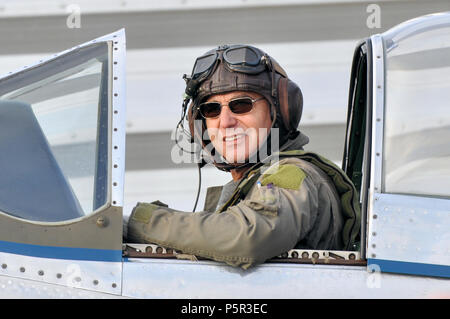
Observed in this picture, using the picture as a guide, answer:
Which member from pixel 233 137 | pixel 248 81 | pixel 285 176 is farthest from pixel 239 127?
pixel 285 176

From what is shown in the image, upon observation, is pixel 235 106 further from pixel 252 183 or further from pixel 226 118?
pixel 252 183

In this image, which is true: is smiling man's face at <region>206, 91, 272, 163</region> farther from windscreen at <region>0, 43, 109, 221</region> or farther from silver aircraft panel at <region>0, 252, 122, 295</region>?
silver aircraft panel at <region>0, 252, 122, 295</region>

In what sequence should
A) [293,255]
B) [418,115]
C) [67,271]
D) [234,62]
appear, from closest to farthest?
1. [67,271]
2. [293,255]
3. [418,115]
4. [234,62]

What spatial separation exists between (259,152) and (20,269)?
3.21ft

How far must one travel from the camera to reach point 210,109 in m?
2.48

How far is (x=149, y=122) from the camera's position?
404 cm

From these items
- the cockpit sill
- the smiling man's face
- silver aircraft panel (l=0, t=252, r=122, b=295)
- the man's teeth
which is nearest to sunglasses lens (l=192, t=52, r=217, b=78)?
the smiling man's face

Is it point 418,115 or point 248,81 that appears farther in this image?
point 248,81

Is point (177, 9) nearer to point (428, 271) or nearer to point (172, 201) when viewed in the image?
point (172, 201)

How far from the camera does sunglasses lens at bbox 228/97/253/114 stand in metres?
2.41

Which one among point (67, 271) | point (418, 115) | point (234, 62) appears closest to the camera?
point (67, 271)

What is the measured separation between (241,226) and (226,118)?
0.63 m

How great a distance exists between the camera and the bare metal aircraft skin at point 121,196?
1857 millimetres
